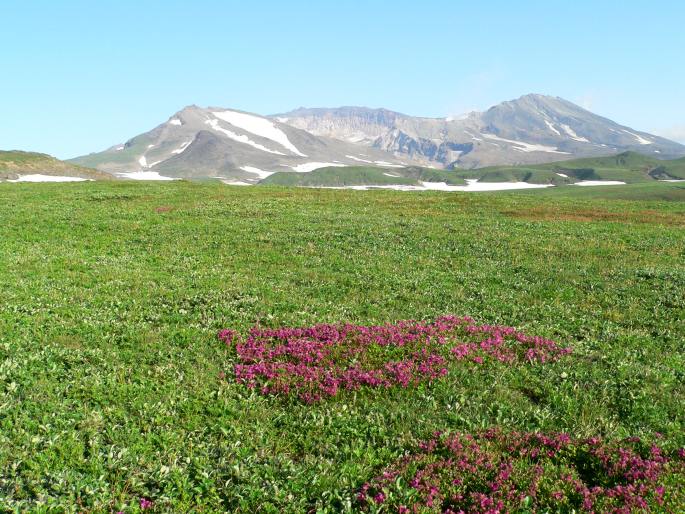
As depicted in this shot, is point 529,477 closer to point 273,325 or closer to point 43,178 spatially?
point 273,325

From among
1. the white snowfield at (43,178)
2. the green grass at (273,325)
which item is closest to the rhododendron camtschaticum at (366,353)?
the green grass at (273,325)

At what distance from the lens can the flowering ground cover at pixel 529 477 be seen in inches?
329

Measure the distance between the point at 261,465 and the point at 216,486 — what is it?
3.12 ft

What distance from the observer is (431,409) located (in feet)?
38.7

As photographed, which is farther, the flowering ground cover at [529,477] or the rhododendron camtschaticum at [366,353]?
the rhododendron camtschaticum at [366,353]

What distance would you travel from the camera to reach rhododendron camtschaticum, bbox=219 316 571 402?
1318 cm

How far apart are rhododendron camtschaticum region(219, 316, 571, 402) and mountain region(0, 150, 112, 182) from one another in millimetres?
120651

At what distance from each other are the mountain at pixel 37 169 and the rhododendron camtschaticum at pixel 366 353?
121 m

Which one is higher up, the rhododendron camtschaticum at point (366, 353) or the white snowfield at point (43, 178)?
the white snowfield at point (43, 178)

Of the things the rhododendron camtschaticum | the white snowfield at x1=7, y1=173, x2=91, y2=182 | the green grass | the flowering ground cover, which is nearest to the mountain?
the white snowfield at x1=7, y1=173, x2=91, y2=182

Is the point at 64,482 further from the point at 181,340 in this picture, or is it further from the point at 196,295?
the point at 196,295

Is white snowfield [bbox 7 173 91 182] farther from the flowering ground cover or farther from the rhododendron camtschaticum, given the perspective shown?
the flowering ground cover

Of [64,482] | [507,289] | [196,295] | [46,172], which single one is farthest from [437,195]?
[46,172]

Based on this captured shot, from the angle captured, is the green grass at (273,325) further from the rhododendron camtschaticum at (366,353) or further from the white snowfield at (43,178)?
the white snowfield at (43,178)
